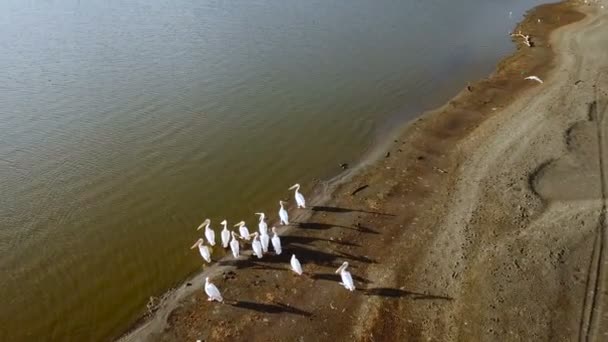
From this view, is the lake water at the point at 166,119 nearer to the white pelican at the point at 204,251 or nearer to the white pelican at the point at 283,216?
the white pelican at the point at 204,251

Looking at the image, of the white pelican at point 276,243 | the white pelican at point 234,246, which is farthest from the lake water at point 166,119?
the white pelican at point 276,243

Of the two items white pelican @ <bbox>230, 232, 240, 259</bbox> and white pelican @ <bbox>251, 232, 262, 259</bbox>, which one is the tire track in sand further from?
white pelican @ <bbox>230, 232, 240, 259</bbox>

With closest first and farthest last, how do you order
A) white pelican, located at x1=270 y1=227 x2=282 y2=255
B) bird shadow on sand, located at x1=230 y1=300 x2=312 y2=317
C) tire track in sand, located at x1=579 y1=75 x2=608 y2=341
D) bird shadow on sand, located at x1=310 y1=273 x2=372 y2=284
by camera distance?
1. tire track in sand, located at x1=579 y1=75 x2=608 y2=341
2. bird shadow on sand, located at x1=230 y1=300 x2=312 y2=317
3. bird shadow on sand, located at x1=310 y1=273 x2=372 y2=284
4. white pelican, located at x1=270 y1=227 x2=282 y2=255

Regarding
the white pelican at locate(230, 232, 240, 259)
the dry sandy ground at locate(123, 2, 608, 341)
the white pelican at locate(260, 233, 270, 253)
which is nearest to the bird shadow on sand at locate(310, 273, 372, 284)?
the dry sandy ground at locate(123, 2, 608, 341)

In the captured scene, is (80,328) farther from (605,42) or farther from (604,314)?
(605,42)

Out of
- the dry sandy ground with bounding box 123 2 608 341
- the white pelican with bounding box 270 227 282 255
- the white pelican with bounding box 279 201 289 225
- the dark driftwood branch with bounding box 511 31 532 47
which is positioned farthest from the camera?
the dark driftwood branch with bounding box 511 31 532 47

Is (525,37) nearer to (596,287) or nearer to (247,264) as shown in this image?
(596,287)

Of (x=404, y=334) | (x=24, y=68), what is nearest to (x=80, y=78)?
(x=24, y=68)
